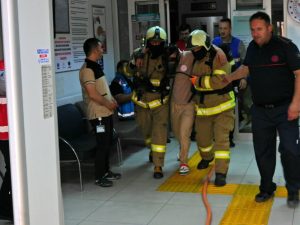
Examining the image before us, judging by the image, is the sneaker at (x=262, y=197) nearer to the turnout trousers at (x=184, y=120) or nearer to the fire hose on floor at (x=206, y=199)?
the fire hose on floor at (x=206, y=199)

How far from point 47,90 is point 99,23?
15.1 ft

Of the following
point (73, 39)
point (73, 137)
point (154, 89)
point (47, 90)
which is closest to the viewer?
point (47, 90)

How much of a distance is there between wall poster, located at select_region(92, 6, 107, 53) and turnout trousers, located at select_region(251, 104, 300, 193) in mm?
3333

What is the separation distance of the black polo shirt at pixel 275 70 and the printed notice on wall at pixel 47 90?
208 centimetres

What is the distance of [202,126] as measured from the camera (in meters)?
4.99

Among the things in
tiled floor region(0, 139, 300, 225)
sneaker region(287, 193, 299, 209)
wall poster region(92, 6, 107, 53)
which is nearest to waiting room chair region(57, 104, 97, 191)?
tiled floor region(0, 139, 300, 225)

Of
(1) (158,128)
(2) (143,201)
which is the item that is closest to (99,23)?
(1) (158,128)

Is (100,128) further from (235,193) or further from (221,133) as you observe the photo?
(235,193)

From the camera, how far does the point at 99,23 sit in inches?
276

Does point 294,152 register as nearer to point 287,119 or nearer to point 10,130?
point 287,119

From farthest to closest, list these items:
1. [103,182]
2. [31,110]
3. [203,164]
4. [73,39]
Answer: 1. [73,39]
2. [203,164]
3. [103,182]
4. [31,110]

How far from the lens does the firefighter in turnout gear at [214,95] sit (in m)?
4.71

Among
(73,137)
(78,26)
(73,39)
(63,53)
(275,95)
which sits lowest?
(73,137)

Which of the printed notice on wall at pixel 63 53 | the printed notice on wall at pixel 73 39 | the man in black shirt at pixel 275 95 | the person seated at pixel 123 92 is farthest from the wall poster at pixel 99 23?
the man in black shirt at pixel 275 95
